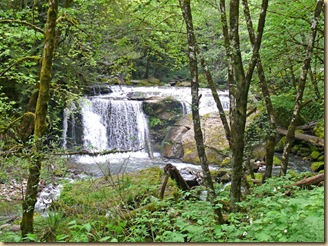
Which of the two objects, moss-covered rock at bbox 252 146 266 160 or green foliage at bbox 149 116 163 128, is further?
green foliage at bbox 149 116 163 128

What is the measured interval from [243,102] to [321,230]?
6.05ft

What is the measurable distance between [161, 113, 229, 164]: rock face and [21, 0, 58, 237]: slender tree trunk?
24.7ft

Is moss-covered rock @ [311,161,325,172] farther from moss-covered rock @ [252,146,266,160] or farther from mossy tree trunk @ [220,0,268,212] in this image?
mossy tree trunk @ [220,0,268,212]

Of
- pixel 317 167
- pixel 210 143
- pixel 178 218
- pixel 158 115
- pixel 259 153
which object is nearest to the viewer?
pixel 178 218

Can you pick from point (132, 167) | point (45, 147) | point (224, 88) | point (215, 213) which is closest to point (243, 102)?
point (215, 213)

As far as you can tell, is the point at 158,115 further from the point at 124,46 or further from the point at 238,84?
the point at 238,84

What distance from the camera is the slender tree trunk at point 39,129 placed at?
11.5ft

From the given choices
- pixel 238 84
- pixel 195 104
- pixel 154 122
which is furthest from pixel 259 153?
pixel 238 84

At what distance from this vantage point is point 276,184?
4633 millimetres

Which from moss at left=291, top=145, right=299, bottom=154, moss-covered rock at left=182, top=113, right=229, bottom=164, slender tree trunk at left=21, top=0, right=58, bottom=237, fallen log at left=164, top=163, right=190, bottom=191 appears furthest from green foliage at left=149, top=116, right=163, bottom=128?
slender tree trunk at left=21, top=0, right=58, bottom=237

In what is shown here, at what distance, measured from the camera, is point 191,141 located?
42.5 feet

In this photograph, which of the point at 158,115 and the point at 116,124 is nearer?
the point at 116,124

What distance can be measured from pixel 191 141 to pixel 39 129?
9.57m

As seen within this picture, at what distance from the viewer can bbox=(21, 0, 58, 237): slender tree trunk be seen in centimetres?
351
